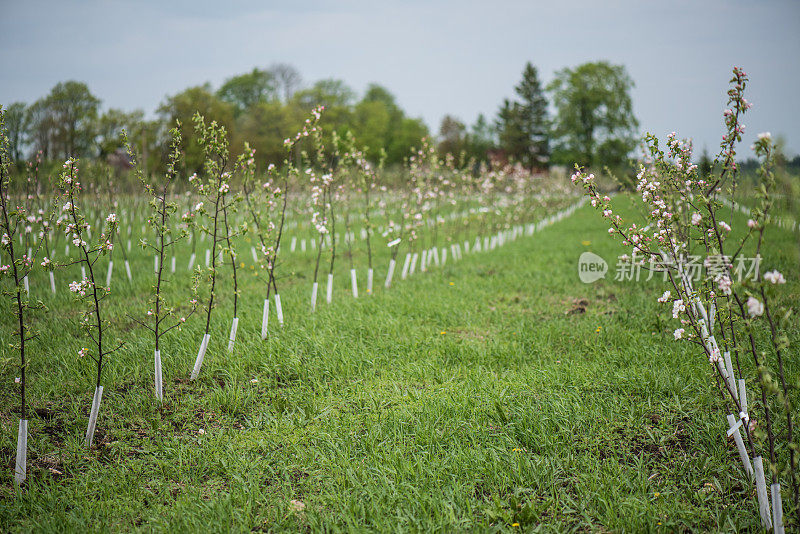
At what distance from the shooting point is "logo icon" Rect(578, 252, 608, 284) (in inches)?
312

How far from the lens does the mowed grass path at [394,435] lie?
109 inches

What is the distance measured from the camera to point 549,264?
9383 millimetres

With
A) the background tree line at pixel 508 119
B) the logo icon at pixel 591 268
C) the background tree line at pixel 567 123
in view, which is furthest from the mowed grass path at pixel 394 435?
the background tree line at pixel 567 123

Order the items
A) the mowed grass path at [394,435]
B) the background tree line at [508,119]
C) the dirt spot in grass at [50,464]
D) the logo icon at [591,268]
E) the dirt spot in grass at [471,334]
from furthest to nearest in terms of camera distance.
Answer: the background tree line at [508,119]
the logo icon at [591,268]
the dirt spot in grass at [471,334]
the dirt spot in grass at [50,464]
the mowed grass path at [394,435]

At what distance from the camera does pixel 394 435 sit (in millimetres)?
3502

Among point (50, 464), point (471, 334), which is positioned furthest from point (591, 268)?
point (50, 464)

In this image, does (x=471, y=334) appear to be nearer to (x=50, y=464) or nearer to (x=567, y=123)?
(x=50, y=464)

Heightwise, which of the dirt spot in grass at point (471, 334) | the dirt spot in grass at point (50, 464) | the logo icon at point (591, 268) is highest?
the logo icon at point (591, 268)

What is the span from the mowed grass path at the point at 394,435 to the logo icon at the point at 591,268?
2.25m

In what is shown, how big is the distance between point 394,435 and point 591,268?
20.8 ft

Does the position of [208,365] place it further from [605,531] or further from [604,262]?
[604,262]

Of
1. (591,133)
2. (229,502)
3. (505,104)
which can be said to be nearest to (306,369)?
(229,502)

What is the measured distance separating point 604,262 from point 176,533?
8444mm

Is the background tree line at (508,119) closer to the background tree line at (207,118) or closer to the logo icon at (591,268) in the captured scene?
the background tree line at (207,118)
